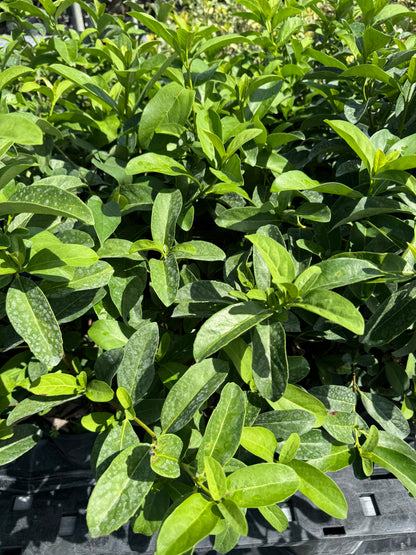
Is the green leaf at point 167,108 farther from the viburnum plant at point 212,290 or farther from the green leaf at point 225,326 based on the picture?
the green leaf at point 225,326

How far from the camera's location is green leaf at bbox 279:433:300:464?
0.81 m

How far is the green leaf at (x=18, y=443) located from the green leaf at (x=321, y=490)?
589 millimetres

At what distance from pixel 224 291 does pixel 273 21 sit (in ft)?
3.27

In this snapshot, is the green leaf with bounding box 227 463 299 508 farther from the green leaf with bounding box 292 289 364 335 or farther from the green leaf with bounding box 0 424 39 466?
the green leaf with bounding box 0 424 39 466

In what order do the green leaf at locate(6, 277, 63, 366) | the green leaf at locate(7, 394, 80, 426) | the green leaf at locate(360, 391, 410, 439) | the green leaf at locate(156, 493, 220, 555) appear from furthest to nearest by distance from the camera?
the green leaf at locate(360, 391, 410, 439)
the green leaf at locate(7, 394, 80, 426)
the green leaf at locate(6, 277, 63, 366)
the green leaf at locate(156, 493, 220, 555)

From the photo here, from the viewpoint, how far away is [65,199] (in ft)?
2.40

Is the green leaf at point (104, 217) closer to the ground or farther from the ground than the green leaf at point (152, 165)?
closer to the ground

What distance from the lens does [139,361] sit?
86 centimetres

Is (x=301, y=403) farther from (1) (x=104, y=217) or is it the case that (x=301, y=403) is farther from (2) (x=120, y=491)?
(1) (x=104, y=217)

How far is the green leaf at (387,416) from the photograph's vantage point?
1.06 metres

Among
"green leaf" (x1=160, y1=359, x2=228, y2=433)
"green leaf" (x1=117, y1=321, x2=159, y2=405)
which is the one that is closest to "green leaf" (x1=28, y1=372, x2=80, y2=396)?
"green leaf" (x1=117, y1=321, x2=159, y2=405)

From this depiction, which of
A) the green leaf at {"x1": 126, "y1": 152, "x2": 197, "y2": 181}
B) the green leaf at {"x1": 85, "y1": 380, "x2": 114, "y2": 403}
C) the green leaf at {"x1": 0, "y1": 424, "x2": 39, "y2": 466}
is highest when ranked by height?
the green leaf at {"x1": 126, "y1": 152, "x2": 197, "y2": 181}

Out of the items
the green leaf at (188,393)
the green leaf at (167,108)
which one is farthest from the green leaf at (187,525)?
the green leaf at (167,108)

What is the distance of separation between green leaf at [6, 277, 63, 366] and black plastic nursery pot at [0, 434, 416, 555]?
556 millimetres
